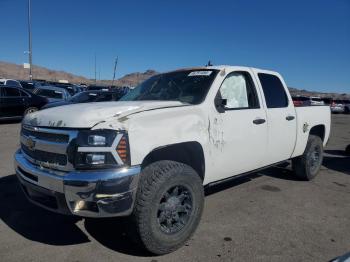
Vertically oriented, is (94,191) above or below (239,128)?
below

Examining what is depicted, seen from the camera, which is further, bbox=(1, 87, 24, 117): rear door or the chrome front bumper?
bbox=(1, 87, 24, 117): rear door

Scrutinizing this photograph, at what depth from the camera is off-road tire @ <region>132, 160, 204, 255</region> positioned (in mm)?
3024

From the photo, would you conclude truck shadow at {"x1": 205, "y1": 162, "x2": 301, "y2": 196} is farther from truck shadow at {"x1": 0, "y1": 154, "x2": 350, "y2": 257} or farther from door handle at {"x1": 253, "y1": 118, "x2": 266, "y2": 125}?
truck shadow at {"x1": 0, "y1": 154, "x2": 350, "y2": 257}

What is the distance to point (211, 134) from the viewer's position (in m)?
3.68

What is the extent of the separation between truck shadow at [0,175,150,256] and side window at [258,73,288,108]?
264cm

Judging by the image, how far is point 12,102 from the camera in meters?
13.5

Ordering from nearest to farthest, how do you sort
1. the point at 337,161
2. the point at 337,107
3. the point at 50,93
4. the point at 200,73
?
the point at 200,73
the point at 337,161
the point at 50,93
the point at 337,107

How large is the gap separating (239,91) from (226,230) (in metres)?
1.76

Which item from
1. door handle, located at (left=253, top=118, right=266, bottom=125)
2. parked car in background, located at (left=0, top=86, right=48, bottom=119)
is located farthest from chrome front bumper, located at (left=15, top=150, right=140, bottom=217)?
parked car in background, located at (left=0, top=86, right=48, bottom=119)

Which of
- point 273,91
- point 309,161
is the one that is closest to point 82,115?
point 273,91


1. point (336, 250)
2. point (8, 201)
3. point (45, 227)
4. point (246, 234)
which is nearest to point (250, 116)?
point (246, 234)

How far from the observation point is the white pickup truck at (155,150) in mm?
2867

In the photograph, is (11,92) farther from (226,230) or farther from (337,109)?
(337,109)

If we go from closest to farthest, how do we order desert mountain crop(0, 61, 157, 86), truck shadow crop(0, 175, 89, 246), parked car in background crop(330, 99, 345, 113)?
truck shadow crop(0, 175, 89, 246), parked car in background crop(330, 99, 345, 113), desert mountain crop(0, 61, 157, 86)
